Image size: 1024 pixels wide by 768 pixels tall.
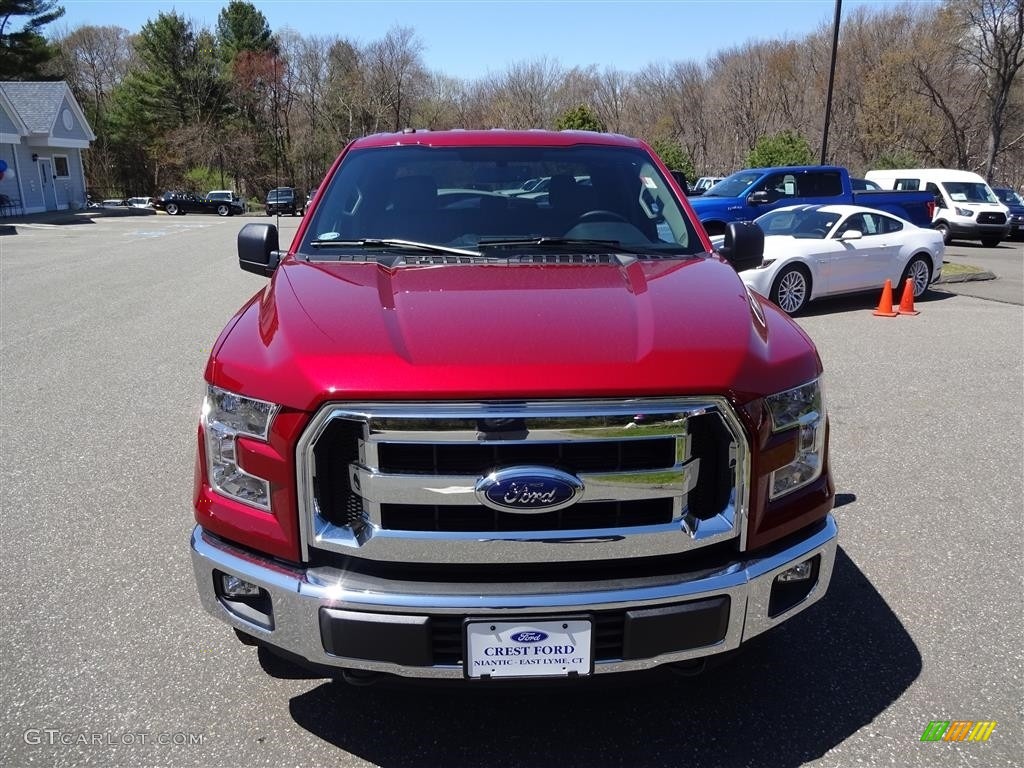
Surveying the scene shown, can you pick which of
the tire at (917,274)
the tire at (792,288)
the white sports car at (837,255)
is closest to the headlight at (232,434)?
the white sports car at (837,255)

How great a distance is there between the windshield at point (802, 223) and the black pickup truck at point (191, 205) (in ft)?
135

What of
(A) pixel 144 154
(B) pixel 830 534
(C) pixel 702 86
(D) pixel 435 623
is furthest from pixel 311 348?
(A) pixel 144 154

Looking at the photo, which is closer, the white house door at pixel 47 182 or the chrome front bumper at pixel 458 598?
the chrome front bumper at pixel 458 598

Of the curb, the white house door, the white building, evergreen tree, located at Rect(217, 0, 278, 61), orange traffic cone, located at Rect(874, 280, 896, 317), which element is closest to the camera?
orange traffic cone, located at Rect(874, 280, 896, 317)

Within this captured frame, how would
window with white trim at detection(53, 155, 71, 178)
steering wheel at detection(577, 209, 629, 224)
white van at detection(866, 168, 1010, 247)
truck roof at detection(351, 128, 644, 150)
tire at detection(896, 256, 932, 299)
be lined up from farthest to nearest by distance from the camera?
window with white trim at detection(53, 155, 71, 178) → white van at detection(866, 168, 1010, 247) → tire at detection(896, 256, 932, 299) → truck roof at detection(351, 128, 644, 150) → steering wheel at detection(577, 209, 629, 224)

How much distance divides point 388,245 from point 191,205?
48050 millimetres

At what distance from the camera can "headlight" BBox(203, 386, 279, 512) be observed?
7.42ft

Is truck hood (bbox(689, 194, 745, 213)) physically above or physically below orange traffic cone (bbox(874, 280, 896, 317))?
above

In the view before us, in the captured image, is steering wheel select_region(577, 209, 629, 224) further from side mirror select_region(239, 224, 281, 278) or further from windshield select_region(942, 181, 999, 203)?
windshield select_region(942, 181, 999, 203)

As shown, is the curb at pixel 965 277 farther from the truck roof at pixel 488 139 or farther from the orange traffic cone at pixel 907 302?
the truck roof at pixel 488 139

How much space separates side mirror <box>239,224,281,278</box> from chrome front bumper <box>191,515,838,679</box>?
1.75m

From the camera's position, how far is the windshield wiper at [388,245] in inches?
128

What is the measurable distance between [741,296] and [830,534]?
2.77 feet

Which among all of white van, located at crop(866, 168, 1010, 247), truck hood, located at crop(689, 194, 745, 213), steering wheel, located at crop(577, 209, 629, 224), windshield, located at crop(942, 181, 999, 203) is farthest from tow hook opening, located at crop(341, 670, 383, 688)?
windshield, located at crop(942, 181, 999, 203)
